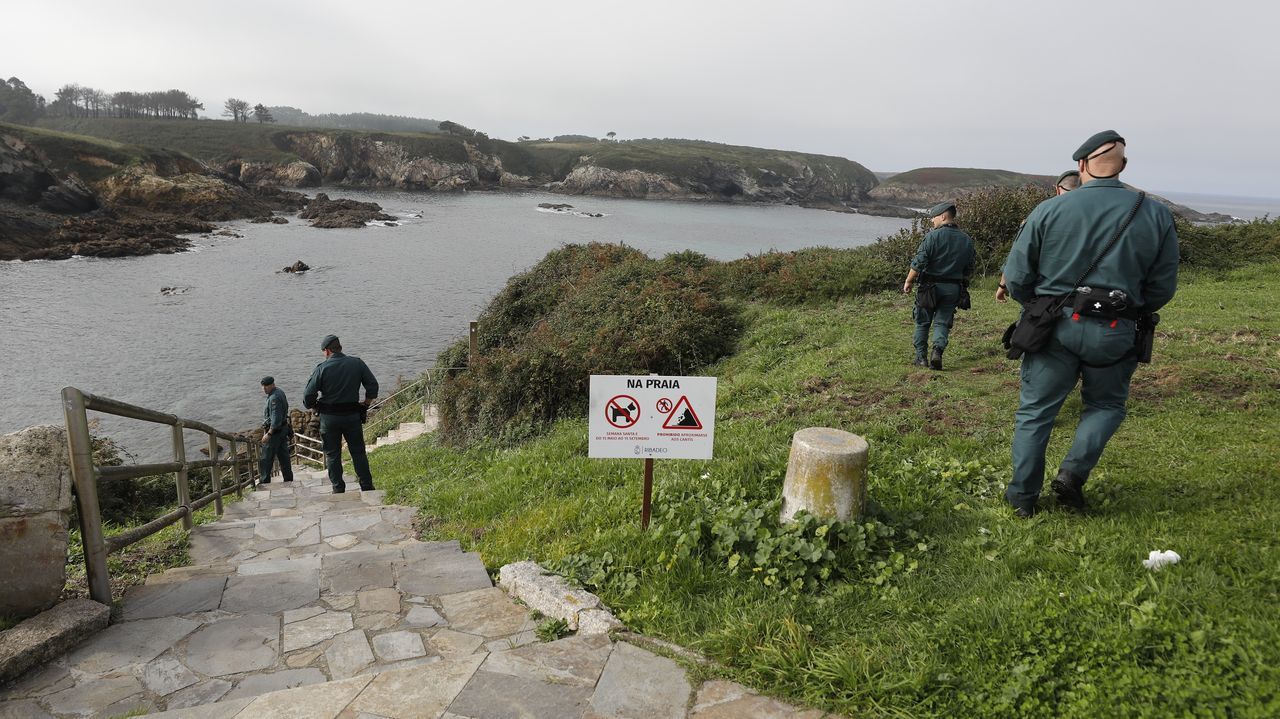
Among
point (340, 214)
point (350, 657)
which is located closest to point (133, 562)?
point (350, 657)

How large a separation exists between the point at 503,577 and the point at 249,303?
3573cm

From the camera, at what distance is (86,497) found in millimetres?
3887

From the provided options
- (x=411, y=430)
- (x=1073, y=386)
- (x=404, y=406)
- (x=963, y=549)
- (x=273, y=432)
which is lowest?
(x=404, y=406)

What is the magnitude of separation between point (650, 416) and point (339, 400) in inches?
210

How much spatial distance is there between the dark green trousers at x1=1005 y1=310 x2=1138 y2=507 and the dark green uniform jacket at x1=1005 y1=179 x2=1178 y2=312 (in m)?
0.24

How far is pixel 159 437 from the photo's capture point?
65.3 ft

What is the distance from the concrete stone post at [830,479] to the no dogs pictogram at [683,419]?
0.69m

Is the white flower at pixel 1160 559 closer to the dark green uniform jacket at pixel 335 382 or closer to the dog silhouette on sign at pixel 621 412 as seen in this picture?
the dog silhouette on sign at pixel 621 412

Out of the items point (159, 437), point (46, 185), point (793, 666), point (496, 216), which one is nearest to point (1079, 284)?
point (793, 666)

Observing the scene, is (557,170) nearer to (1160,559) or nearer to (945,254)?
(945,254)

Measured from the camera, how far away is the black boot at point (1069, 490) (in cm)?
399

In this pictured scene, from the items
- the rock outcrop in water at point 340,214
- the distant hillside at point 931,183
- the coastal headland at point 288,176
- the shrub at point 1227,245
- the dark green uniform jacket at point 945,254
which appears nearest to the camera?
the dark green uniform jacket at point 945,254

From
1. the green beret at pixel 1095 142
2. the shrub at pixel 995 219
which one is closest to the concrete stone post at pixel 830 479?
the green beret at pixel 1095 142

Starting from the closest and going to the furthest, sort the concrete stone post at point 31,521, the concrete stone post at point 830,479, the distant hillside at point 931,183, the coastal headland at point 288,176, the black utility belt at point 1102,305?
the concrete stone post at point 31,521, the black utility belt at point 1102,305, the concrete stone post at point 830,479, the coastal headland at point 288,176, the distant hillside at point 931,183
